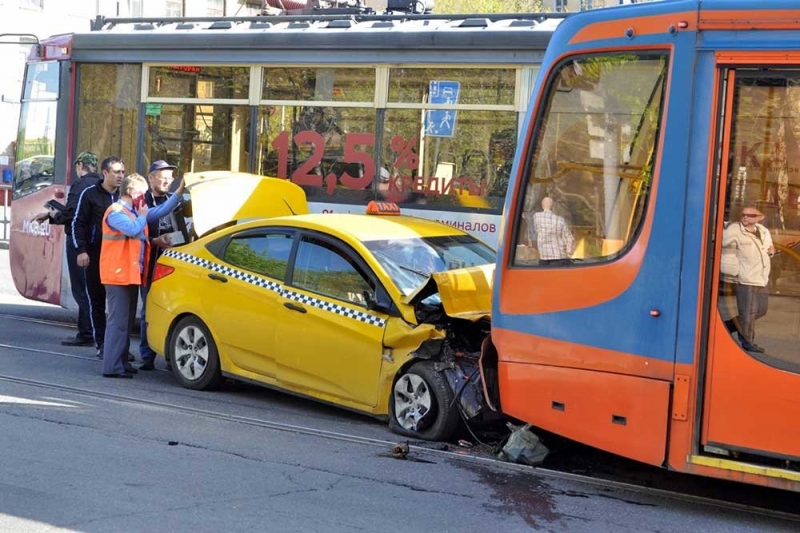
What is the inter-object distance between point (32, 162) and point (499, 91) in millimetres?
6350

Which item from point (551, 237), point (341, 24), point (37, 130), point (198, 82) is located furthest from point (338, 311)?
point (37, 130)

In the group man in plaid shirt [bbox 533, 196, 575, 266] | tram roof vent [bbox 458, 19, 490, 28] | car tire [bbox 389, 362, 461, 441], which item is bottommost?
car tire [bbox 389, 362, 461, 441]

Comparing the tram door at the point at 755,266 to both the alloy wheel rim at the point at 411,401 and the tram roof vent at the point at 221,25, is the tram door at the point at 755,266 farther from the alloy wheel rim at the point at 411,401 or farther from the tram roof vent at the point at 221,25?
the tram roof vent at the point at 221,25

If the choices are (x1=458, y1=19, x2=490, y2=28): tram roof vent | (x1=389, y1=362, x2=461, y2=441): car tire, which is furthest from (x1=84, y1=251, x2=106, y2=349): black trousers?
(x1=458, y1=19, x2=490, y2=28): tram roof vent

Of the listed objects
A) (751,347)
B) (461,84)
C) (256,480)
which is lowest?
(256,480)

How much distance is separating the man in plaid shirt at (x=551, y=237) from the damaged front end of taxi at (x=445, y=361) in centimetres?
112

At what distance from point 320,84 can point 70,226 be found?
292 cm

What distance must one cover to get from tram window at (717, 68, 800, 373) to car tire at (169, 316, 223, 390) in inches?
181

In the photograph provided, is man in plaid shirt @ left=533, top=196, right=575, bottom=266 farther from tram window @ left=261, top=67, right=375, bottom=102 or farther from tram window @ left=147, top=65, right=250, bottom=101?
tram window @ left=147, top=65, right=250, bottom=101

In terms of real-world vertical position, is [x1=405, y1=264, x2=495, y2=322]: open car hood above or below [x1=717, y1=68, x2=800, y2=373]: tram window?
below

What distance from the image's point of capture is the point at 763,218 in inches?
235

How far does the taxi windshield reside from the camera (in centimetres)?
824

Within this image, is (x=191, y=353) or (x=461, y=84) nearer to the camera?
(x=191, y=353)

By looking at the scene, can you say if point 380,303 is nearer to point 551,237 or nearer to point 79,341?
point 551,237
